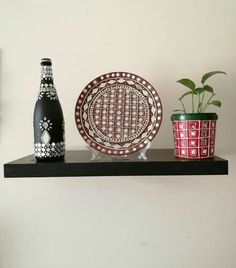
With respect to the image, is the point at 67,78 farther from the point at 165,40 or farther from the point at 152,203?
the point at 152,203

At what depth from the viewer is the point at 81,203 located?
86 centimetres

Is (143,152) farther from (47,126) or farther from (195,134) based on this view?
(47,126)

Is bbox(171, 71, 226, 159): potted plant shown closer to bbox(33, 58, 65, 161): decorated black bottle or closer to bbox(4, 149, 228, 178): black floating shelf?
bbox(4, 149, 228, 178): black floating shelf

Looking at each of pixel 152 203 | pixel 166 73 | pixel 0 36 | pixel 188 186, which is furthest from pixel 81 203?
pixel 0 36

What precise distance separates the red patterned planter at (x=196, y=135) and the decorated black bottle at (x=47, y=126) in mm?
324

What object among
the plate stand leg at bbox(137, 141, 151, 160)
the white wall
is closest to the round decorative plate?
the plate stand leg at bbox(137, 141, 151, 160)

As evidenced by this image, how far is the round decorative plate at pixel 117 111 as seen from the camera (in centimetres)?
71

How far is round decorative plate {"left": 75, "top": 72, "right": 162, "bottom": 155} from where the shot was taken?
71 centimetres

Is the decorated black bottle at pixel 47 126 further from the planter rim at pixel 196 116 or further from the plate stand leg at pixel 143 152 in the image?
the planter rim at pixel 196 116

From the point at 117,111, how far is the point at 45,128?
21cm

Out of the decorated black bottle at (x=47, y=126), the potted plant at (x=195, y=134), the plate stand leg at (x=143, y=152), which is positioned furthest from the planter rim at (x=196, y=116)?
the decorated black bottle at (x=47, y=126)

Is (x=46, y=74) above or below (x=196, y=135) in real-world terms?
above

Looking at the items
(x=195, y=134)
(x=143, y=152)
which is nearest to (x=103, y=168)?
(x=143, y=152)

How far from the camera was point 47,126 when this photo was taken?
0.65 metres
